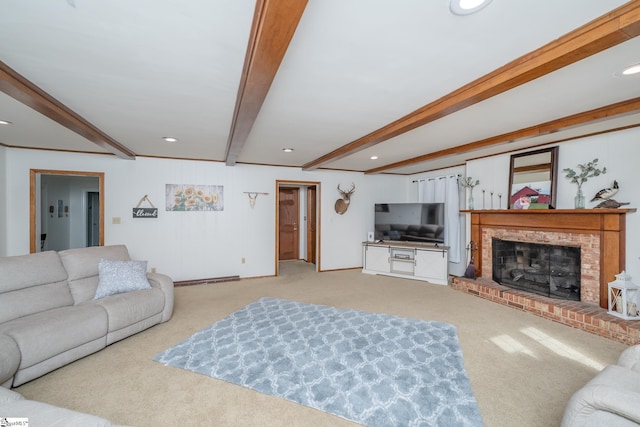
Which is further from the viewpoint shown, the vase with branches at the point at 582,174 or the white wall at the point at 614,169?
the vase with branches at the point at 582,174

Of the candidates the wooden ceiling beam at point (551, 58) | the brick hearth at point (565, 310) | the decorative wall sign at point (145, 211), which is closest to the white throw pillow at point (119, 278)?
the decorative wall sign at point (145, 211)

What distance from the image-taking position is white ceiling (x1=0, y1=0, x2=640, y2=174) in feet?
4.18

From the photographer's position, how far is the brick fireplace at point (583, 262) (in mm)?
2873

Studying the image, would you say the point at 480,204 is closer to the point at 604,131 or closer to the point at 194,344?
the point at 604,131

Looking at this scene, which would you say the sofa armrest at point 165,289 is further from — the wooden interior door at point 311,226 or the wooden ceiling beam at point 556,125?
the wooden ceiling beam at point 556,125

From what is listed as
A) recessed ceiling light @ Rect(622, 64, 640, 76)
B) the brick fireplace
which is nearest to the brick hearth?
the brick fireplace

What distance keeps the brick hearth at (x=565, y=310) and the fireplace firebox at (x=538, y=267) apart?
0.17 meters

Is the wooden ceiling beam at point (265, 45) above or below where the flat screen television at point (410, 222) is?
above

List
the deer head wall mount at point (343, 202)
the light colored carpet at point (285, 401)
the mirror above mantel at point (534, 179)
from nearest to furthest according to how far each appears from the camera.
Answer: the light colored carpet at point (285, 401), the mirror above mantel at point (534, 179), the deer head wall mount at point (343, 202)

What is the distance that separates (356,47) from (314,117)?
1179 millimetres

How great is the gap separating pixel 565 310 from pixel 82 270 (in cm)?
550

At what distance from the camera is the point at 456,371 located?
7.14 ft

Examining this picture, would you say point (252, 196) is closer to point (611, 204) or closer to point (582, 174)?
point (582, 174)

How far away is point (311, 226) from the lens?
704 centimetres
